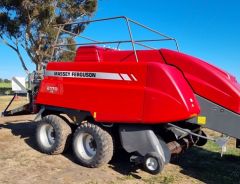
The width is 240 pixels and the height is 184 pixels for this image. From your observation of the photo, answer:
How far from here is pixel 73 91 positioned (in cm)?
645

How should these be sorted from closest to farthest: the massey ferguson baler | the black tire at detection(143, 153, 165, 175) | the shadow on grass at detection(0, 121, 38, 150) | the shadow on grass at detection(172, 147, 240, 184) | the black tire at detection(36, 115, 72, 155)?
1. the black tire at detection(143, 153, 165, 175)
2. the massey ferguson baler
3. the shadow on grass at detection(172, 147, 240, 184)
4. the black tire at detection(36, 115, 72, 155)
5. the shadow on grass at detection(0, 121, 38, 150)

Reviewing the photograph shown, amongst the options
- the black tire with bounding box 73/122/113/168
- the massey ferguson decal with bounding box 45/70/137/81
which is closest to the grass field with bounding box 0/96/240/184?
the black tire with bounding box 73/122/113/168

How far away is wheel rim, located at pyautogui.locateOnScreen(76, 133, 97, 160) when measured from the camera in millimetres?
6330

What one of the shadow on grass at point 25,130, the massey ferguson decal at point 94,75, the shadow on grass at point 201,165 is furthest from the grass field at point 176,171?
the massey ferguson decal at point 94,75

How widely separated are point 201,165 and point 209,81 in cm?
200

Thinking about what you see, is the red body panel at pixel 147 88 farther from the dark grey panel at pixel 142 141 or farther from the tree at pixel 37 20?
the tree at pixel 37 20

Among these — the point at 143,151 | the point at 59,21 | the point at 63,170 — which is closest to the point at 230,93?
the point at 143,151

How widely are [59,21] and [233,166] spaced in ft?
80.5

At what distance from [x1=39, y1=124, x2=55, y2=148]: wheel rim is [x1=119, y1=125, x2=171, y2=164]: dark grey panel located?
2032mm

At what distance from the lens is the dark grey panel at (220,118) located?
538cm

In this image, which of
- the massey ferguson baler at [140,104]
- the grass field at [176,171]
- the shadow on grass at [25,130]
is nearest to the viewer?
the massey ferguson baler at [140,104]

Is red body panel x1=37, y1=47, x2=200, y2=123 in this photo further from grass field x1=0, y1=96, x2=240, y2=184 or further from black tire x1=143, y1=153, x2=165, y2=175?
grass field x1=0, y1=96, x2=240, y2=184

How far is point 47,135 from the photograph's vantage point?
23.9 ft

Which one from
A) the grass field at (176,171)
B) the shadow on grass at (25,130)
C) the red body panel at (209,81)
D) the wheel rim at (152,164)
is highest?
the red body panel at (209,81)
